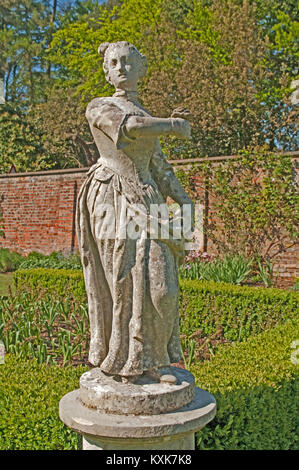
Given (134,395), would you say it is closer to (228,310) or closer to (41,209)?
(228,310)

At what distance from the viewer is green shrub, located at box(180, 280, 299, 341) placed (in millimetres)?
6387

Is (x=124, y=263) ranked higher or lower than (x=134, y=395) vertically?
higher

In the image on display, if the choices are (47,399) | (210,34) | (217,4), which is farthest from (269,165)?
A: (210,34)

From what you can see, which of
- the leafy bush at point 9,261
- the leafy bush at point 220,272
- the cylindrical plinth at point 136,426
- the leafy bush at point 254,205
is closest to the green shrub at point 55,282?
the leafy bush at point 220,272

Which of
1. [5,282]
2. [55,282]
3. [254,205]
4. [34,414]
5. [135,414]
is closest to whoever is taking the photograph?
[135,414]

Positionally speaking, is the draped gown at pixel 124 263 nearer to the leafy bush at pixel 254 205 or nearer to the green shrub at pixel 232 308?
the green shrub at pixel 232 308

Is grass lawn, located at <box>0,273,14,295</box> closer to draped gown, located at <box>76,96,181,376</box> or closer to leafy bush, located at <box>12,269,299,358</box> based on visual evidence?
leafy bush, located at <box>12,269,299,358</box>

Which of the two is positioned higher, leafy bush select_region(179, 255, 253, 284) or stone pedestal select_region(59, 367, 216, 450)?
leafy bush select_region(179, 255, 253, 284)

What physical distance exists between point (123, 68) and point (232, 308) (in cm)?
477

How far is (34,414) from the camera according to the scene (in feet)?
10.5

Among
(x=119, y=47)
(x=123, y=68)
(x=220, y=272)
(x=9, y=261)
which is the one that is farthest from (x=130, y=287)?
(x=9, y=261)

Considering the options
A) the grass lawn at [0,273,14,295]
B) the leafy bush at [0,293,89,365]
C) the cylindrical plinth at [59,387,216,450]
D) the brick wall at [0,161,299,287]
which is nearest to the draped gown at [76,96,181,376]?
the cylindrical plinth at [59,387,216,450]

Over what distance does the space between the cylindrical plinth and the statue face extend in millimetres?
1701
